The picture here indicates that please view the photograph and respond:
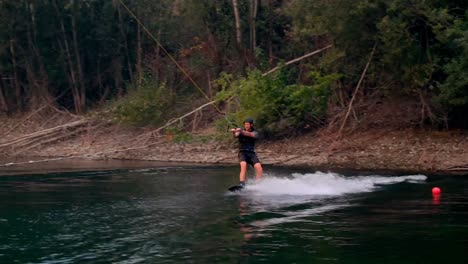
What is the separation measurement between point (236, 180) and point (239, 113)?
700 cm

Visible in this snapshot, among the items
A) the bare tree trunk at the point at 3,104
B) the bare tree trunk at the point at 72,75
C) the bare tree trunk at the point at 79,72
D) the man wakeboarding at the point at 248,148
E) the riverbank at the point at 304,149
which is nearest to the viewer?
the man wakeboarding at the point at 248,148

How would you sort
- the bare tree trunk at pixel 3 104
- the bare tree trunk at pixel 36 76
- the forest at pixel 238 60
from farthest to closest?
the bare tree trunk at pixel 3 104, the bare tree trunk at pixel 36 76, the forest at pixel 238 60

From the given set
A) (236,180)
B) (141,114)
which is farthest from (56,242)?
(141,114)

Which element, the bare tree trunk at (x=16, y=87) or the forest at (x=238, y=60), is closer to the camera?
the forest at (x=238, y=60)

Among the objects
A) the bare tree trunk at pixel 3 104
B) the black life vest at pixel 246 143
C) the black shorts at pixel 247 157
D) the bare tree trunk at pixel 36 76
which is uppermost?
the bare tree trunk at pixel 36 76

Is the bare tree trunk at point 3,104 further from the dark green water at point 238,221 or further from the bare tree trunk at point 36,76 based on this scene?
the dark green water at point 238,221

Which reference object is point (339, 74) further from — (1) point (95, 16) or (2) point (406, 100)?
(1) point (95, 16)

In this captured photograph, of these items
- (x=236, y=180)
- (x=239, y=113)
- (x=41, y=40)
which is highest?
(x=41, y=40)

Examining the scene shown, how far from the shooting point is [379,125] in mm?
25094

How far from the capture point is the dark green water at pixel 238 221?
944cm

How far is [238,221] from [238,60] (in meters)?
20.6

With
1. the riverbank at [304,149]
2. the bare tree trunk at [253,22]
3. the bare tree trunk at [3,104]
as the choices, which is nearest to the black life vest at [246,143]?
the riverbank at [304,149]

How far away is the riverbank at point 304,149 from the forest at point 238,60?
2.46 ft

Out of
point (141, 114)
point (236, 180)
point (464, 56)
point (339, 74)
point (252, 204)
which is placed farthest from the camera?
point (141, 114)
